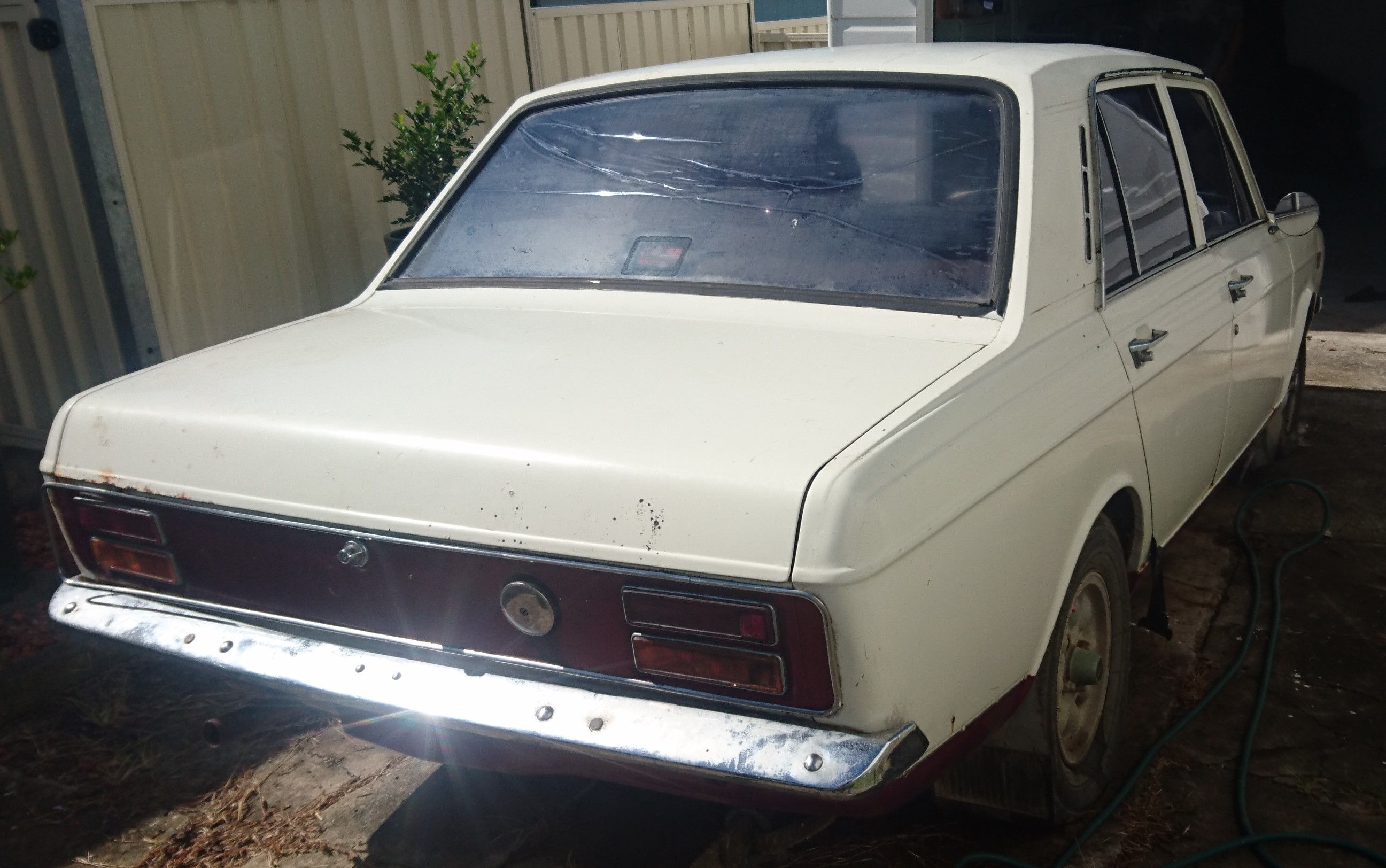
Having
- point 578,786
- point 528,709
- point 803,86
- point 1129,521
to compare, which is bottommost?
point 578,786

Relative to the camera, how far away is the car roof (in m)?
2.85

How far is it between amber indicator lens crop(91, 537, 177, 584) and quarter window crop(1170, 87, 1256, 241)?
3.00 m

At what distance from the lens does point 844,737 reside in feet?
6.29

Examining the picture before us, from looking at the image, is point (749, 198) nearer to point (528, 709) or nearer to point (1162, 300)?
point (1162, 300)

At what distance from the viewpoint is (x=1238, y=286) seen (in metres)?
3.61

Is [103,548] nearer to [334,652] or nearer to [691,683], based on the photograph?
[334,652]

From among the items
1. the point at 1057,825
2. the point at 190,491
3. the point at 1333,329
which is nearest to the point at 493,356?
the point at 190,491

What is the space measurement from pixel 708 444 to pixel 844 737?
52 centimetres

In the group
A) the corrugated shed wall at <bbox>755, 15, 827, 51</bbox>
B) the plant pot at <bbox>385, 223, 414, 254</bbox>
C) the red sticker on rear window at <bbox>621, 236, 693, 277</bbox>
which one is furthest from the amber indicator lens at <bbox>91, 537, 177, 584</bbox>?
the corrugated shed wall at <bbox>755, 15, 827, 51</bbox>

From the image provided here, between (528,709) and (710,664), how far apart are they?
14.2 inches

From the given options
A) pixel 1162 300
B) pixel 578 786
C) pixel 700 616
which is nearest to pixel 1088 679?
pixel 1162 300

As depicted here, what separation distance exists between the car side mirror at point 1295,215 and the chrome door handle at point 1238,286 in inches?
24.2

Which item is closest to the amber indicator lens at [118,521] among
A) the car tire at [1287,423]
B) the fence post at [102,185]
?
the fence post at [102,185]

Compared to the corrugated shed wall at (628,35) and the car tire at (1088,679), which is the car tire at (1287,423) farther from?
the corrugated shed wall at (628,35)
